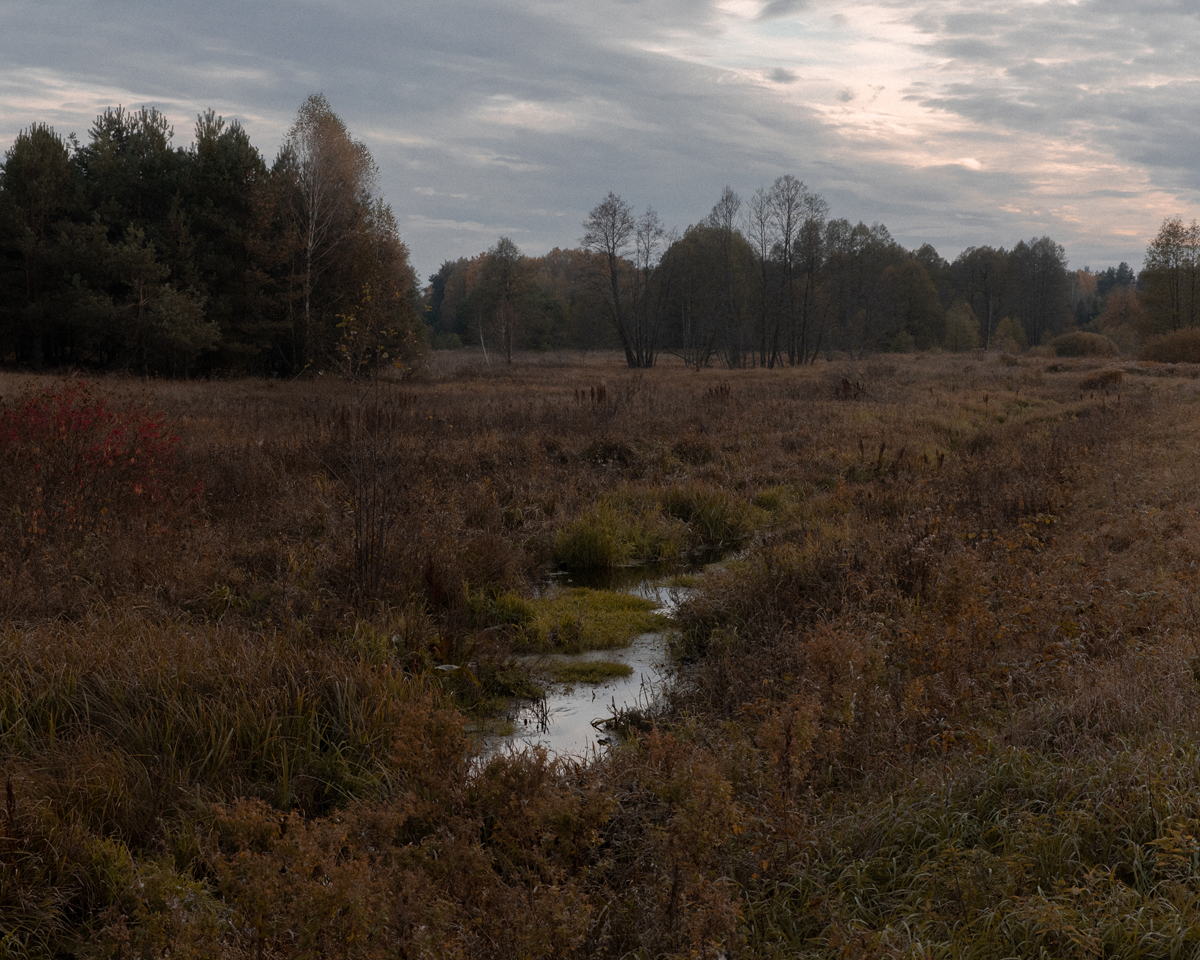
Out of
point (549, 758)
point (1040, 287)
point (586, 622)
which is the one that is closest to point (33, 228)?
point (586, 622)

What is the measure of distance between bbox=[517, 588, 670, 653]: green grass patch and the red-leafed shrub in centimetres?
350

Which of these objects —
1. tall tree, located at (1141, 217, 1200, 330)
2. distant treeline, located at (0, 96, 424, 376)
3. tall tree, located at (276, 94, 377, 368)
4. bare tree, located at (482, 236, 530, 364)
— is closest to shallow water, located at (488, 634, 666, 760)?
distant treeline, located at (0, 96, 424, 376)

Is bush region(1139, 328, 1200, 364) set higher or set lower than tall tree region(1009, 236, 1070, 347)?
lower

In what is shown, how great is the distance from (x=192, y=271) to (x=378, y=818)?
30.5m

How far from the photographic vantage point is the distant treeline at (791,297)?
5472 centimetres

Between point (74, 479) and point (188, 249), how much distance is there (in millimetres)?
25163

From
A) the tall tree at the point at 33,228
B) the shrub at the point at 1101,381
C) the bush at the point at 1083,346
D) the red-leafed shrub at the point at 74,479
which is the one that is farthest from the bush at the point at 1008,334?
the red-leafed shrub at the point at 74,479

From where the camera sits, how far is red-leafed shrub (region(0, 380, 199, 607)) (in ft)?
21.2

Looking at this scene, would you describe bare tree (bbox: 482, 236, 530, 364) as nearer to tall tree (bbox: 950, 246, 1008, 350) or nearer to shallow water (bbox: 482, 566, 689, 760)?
tall tree (bbox: 950, 246, 1008, 350)

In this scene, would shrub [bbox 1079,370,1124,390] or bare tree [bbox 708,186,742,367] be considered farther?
bare tree [bbox 708,186,742,367]

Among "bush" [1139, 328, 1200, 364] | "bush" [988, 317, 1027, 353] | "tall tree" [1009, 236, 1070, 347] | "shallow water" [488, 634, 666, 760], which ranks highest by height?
"tall tree" [1009, 236, 1070, 347]

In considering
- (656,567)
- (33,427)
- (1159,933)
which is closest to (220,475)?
(33,427)

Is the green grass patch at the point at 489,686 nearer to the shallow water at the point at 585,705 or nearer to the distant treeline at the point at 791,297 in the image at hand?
the shallow water at the point at 585,705

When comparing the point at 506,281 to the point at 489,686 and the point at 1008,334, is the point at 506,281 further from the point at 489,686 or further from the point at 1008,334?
the point at 489,686
